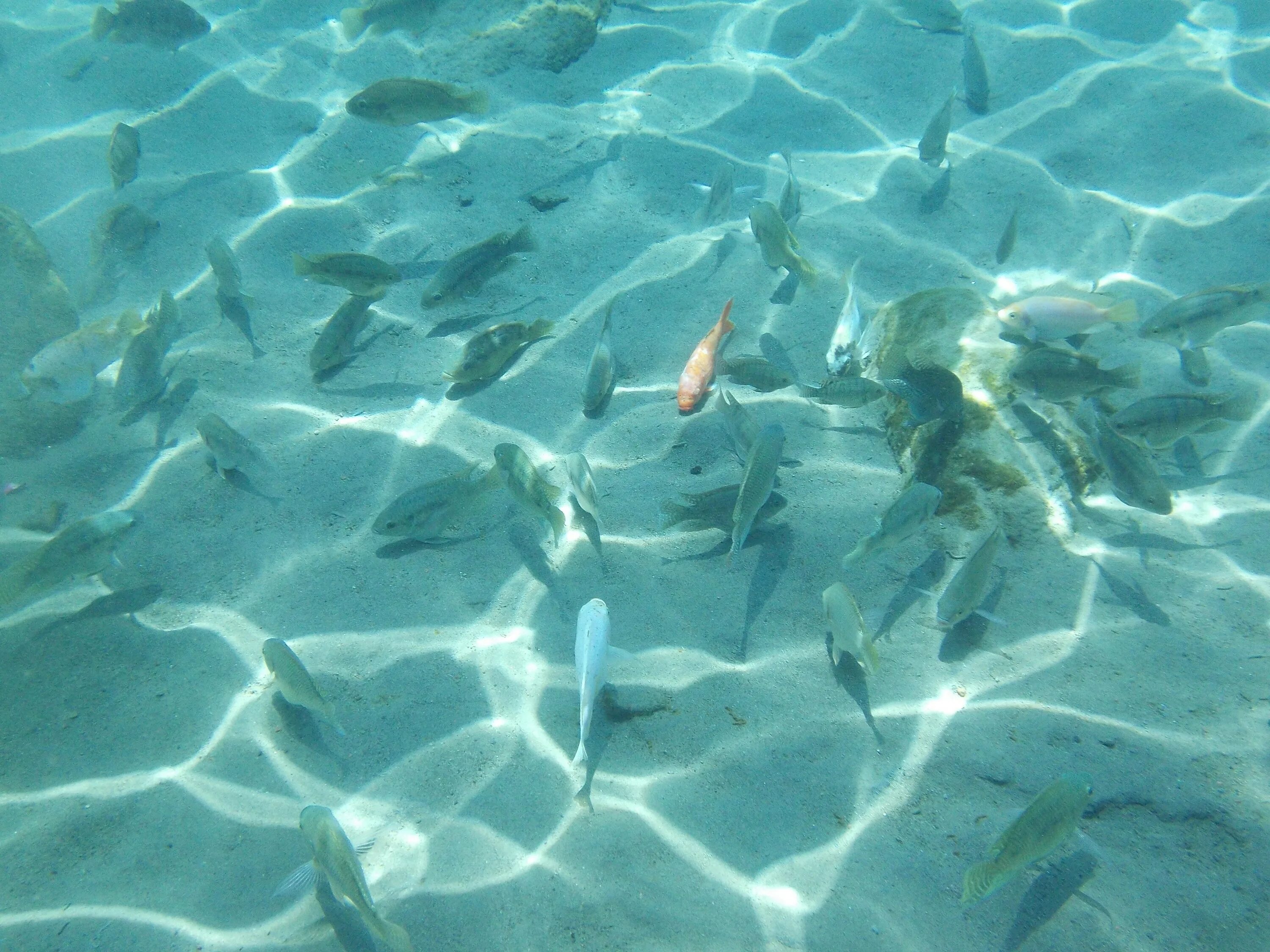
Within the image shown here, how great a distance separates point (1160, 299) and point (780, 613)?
4316 mm

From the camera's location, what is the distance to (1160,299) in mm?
4797

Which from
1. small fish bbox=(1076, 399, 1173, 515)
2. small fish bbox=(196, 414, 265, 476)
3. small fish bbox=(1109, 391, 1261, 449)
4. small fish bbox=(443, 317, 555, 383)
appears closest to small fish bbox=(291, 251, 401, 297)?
small fish bbox=(443, 317, 555, 383)

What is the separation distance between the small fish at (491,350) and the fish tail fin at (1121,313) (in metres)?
3.72

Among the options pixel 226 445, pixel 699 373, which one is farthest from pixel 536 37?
pixel 226 445

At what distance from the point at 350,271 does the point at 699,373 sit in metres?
2.69

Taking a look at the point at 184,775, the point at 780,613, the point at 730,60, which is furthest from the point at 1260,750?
the point at 730,60

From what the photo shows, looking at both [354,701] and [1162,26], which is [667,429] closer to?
[354,701]

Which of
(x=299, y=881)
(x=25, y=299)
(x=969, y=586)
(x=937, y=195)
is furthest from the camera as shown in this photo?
(x=937, y=195)

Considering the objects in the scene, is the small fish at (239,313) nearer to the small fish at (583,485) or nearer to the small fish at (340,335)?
the small fish at (340,335)

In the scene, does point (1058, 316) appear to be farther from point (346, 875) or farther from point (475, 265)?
point (346, 875)

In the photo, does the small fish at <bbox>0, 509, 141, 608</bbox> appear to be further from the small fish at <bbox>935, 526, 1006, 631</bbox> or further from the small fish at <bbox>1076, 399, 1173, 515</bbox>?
the small fish at <bbox>1076, 399, 1173, 515</bbox>

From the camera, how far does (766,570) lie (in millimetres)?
3391

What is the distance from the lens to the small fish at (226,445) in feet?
12.5

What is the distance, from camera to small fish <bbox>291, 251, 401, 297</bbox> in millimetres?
4355
